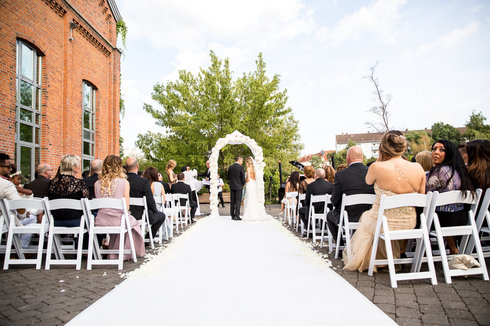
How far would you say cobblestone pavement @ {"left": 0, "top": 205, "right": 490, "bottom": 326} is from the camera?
8.57ft

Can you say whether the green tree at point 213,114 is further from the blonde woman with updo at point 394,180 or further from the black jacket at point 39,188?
the blonde woman with updo at point 394,180

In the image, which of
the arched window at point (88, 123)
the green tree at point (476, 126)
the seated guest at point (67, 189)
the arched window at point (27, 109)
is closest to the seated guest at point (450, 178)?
the seated guest at point (67, 189)

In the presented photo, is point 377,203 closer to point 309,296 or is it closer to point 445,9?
point 309,296

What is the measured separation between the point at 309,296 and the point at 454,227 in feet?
6.48

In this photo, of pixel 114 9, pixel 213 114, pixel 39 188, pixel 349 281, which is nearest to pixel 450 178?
pixel 349 281

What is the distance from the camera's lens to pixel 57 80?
984 cm

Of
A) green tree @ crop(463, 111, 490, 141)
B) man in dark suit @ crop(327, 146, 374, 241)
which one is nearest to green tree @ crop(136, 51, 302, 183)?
man in dark suit @ crop(327, 146, 374, 241)

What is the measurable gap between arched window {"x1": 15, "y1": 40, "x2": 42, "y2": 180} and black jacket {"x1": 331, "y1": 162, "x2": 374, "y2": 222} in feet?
26.9

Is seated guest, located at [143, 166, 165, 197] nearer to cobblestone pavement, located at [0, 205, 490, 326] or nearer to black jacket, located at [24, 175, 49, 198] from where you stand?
black jacket, located at [24, 175, 49, 198]

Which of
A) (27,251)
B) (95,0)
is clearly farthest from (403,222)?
(95,0)

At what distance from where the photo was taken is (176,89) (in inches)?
781

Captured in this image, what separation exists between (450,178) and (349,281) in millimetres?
1838

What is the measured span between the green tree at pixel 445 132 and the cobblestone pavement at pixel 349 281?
53.1 metres

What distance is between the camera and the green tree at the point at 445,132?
48.3m
